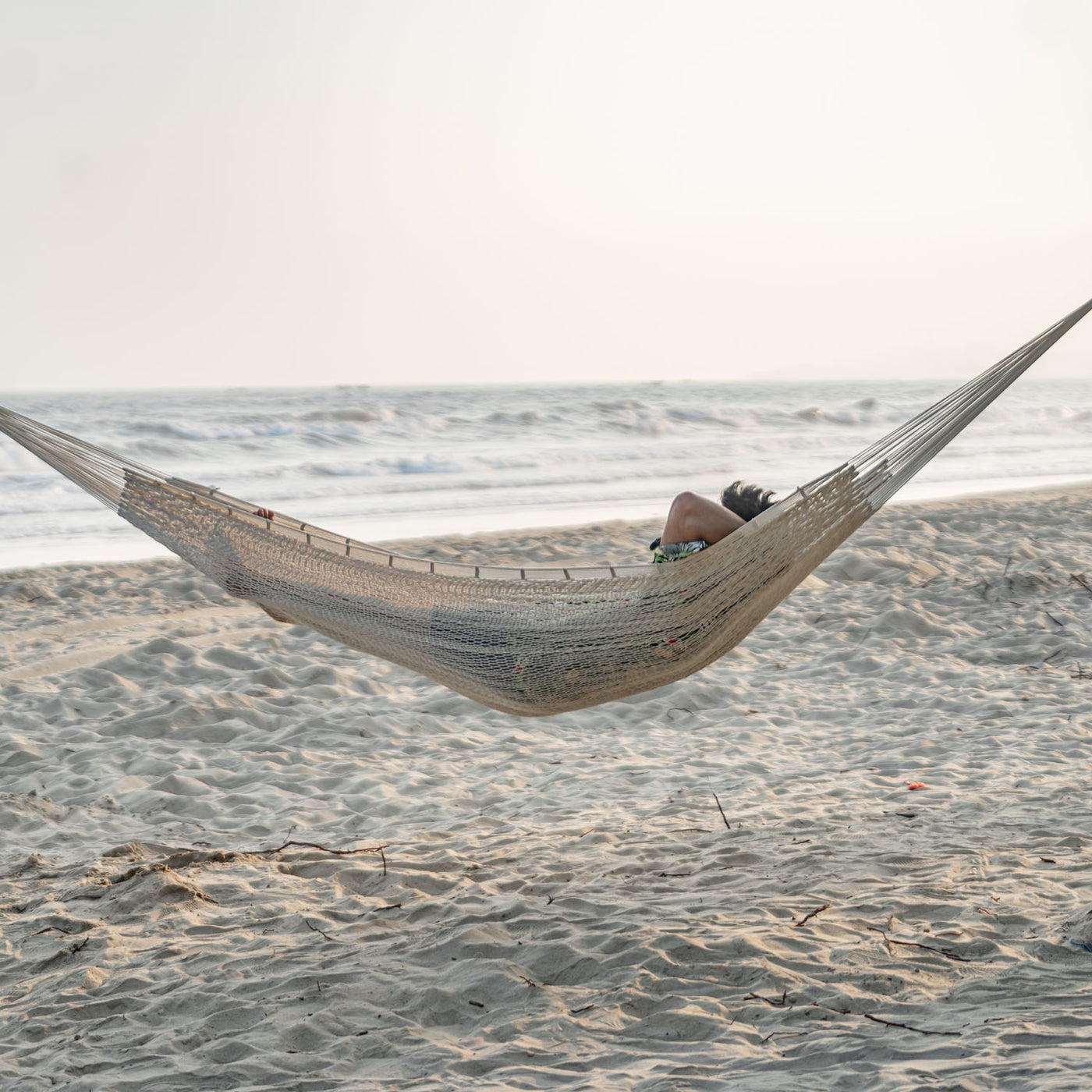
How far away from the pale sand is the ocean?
263 cm

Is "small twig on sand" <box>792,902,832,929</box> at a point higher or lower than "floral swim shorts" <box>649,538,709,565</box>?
lower

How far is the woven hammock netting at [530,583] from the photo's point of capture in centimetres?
206

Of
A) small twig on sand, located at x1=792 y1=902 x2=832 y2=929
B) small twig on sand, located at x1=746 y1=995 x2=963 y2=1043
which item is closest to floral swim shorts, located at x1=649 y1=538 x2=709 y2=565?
small twig on sand, located at x1=792 y1=902 x2=832 y2=929

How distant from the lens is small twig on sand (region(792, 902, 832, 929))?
1.79 m

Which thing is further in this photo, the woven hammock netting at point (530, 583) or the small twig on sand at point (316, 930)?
the woven hammock netting at point (530, 583)

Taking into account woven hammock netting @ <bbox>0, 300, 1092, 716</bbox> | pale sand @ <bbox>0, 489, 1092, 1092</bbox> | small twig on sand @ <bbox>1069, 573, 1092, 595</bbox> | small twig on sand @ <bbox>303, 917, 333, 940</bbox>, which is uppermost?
woven hammock netting @ <bbox>0, 300, 1092, 716</bbox>

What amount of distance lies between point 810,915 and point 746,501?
3.29ft

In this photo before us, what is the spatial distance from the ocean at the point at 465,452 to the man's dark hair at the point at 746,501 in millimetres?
3659

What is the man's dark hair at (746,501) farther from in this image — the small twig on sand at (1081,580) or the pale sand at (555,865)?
the small twig on sand at (1081,580)

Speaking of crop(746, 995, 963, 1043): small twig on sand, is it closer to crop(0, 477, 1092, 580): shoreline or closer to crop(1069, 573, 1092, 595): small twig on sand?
crop(1069, 573, 1092, 595): small twig on sand

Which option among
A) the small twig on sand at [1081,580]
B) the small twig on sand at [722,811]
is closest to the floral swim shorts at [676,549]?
the small twig on sand at [722,811]

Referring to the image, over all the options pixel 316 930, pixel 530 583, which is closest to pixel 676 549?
pixel 530 583

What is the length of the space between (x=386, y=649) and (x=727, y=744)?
1.13 meters

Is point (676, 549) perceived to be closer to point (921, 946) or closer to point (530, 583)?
point (530, 583)
